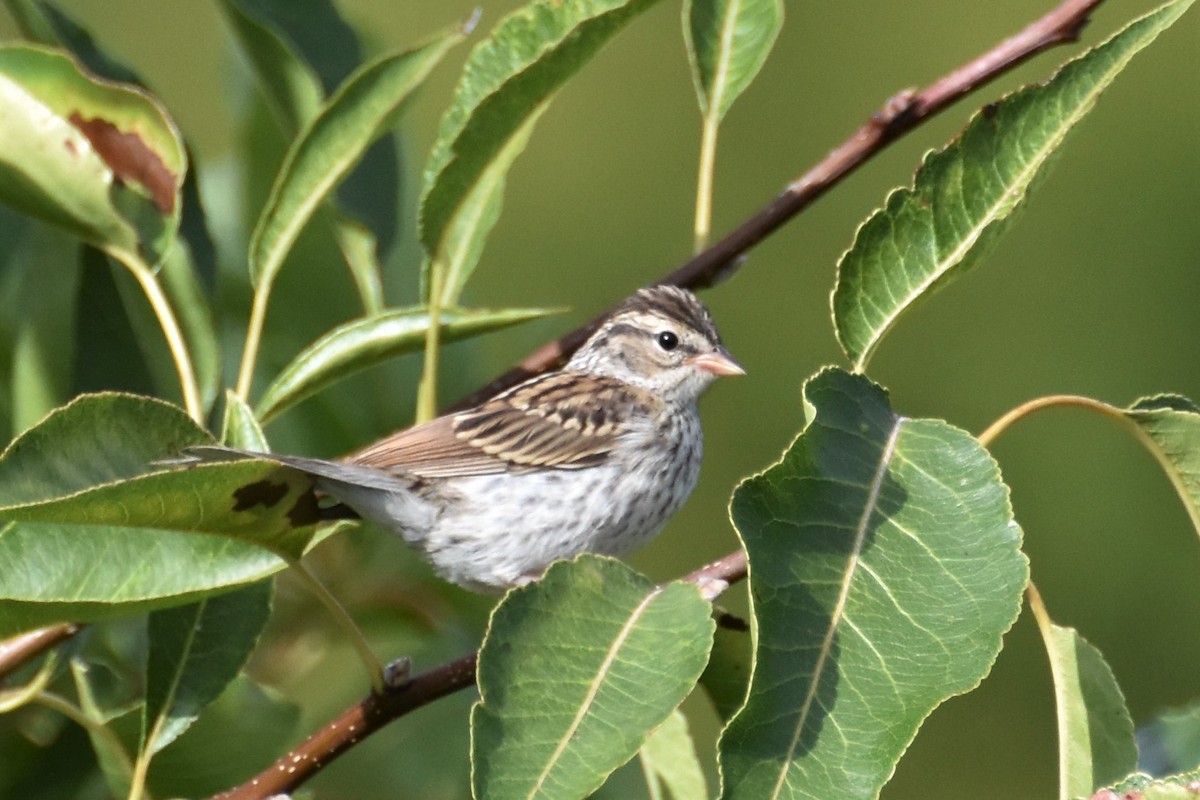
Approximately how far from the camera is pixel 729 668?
2.16 meters

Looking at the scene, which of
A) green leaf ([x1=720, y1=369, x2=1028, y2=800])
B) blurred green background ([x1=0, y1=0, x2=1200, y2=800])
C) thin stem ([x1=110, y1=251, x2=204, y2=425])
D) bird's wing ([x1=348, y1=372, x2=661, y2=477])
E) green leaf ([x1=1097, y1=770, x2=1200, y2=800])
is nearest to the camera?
green leaf ([x1=1097, y1=770, x2=1200, y2=800])

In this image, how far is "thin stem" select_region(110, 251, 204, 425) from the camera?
7.44 feet

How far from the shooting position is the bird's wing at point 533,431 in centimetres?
310

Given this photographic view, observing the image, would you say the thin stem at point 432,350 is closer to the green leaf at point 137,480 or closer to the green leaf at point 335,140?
the green leaf at point 335,140

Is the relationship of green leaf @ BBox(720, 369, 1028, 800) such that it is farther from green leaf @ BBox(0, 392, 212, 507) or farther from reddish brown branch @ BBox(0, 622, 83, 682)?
reddish brown branch @ BBox(0, 622, 83, 682)

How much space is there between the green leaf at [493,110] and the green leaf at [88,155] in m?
0.40

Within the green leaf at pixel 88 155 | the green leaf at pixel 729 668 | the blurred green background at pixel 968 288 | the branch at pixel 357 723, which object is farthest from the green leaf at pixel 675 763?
the blurred green background at pixel 968 288

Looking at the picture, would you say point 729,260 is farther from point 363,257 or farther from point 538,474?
point 538,474

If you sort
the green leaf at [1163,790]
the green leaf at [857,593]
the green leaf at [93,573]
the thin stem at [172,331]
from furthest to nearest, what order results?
the thin stem at [172,331]
the green leaf at [93,573]
the green leaf at [857,593]
the green leaf at [1163,790]

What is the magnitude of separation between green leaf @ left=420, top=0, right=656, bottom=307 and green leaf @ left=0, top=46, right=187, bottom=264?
0.40 meters

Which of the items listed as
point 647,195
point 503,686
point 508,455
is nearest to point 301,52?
point 508,455

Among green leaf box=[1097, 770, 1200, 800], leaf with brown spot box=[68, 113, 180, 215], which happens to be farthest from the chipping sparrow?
green leaf box=[1097, 770, 1200, 800]

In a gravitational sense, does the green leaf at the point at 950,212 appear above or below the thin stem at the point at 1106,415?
above

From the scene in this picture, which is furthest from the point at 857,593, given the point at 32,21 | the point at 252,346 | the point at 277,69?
the point at 32,21
